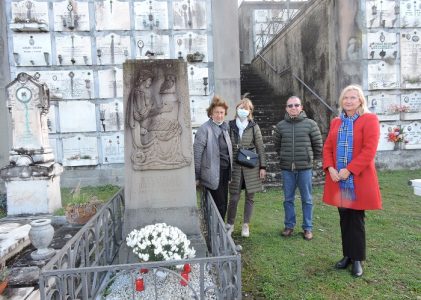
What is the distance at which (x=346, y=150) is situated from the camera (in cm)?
294

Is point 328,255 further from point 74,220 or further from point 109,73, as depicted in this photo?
point 109,73

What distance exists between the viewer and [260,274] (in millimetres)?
3133

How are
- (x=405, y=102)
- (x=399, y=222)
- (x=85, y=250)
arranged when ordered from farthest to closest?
(x=405, y=102) → (x=399, y=222) → (x=85, y=250)

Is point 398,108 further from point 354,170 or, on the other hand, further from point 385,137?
point 354,170

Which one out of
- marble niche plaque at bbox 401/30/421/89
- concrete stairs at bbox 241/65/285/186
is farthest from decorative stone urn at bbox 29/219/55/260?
marble niche plaque at bbox 401/30/421/89

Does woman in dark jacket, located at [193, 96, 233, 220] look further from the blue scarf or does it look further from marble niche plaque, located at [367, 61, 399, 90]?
marble niche plaque, located at [367, 61, 399, 90]

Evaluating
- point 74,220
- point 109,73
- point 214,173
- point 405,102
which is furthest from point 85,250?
point 405,102

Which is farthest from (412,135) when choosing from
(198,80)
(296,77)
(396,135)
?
(198,80)

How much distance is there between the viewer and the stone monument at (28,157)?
5.06m

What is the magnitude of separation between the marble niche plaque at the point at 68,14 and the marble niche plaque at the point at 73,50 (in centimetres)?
20

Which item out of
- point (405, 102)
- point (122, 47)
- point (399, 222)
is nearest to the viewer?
point (399, 222)

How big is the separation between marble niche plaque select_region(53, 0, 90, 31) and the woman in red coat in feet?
19.7

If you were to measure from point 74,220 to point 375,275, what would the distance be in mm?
3472

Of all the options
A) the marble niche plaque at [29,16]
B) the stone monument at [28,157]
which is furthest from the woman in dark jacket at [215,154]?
the marble niche plaque at [29,16]
